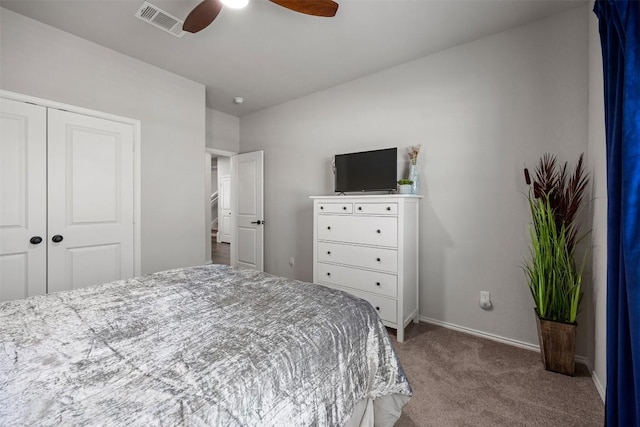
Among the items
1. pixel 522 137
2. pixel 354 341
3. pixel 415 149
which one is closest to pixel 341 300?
pixel 354 341

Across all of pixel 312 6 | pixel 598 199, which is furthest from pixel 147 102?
pixel 598 199

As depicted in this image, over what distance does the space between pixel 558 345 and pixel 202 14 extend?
331 centimetres

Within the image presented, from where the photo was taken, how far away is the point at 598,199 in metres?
1.84

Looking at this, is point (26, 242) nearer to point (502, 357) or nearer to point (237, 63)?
point (237, 63)

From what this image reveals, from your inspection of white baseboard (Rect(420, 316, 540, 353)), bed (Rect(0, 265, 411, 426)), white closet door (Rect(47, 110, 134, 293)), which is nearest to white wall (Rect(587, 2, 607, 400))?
white baseboard (Rect(420, 316, 540, 353))

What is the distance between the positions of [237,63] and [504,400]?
3637mm

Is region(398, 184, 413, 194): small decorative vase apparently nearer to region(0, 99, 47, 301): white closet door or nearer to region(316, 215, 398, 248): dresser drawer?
region(316, 215, 398, 248): dresser drawer

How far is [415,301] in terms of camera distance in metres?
2.77

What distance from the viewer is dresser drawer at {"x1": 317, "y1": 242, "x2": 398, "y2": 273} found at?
251 centimetres

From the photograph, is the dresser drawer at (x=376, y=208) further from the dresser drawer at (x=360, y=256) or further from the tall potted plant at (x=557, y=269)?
the tall potted plant at (x=557, y=269)

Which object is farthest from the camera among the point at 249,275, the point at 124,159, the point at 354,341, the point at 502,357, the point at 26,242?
the point at 124,159

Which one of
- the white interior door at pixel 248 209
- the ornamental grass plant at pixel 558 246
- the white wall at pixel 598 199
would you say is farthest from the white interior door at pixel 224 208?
the white wall at pixel 598 199

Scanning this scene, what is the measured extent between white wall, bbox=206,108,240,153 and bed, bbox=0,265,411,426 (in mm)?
3138

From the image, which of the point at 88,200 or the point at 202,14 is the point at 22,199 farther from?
the point at 202,14
